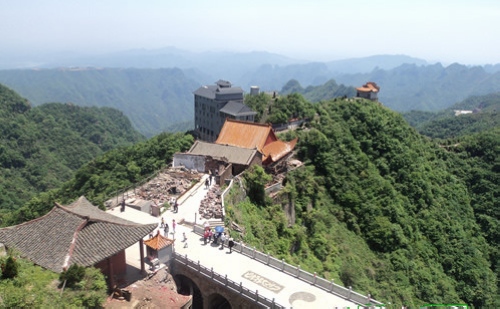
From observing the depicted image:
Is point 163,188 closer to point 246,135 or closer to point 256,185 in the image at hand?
point 256,185

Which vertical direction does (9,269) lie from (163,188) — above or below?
above

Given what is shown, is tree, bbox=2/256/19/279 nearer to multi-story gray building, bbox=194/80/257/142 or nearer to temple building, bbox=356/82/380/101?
multi-story gray building, bbox=194/80/257/142

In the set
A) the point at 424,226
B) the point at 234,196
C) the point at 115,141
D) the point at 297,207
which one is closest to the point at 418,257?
the point at 424,226

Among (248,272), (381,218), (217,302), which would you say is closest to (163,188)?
(217,302)

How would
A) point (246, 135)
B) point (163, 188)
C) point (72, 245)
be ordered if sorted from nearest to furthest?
1. point (72, 245)
2. point (163, 188)
3. point (246, 135)

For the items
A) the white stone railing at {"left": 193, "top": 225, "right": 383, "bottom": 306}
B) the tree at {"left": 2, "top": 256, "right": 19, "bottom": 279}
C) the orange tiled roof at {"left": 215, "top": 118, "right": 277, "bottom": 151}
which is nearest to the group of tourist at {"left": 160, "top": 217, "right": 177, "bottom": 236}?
the white stone railing at {"left": 193, "top": 225, "right": 383, "bottom": 306}

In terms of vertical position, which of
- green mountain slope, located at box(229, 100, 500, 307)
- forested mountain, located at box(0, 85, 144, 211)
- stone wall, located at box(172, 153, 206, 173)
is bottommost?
forested mountain, located at box(0, 85, 144, 211)
